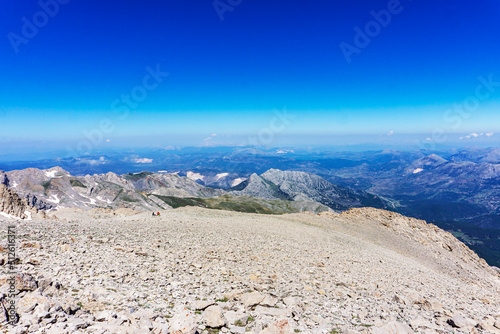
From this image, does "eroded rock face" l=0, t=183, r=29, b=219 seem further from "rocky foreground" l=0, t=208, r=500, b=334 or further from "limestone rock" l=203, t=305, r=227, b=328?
"limestone rock" l=203, t=305, r=227, b=328

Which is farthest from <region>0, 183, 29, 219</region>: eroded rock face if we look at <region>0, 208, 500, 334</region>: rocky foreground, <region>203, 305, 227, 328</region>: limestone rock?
<region>203, 305, 227, 328</region>: limestone rock

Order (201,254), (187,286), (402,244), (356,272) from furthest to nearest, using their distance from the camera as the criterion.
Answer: (402,244), (356,272), (201,254), (187,286)

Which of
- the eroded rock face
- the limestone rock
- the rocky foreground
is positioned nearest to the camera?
the rocky foreground

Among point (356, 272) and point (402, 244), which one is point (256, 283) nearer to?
point (356, 272)

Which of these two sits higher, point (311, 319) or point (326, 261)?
point (311, 319)

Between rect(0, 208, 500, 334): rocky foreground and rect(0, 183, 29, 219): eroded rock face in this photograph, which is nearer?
rect(0, 208, 500, 334): rocky foreground

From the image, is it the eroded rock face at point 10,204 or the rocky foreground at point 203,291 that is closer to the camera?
the rocky foreground at point 203,291

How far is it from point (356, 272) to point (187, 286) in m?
14.6

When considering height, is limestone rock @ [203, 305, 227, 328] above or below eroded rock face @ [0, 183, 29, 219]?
above

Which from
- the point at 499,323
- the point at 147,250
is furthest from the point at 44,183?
the point at 499,323

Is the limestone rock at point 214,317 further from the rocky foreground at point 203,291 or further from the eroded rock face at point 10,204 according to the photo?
the eroded rock face at point 10,204

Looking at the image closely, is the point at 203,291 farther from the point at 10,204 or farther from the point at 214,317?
the point at 10,204

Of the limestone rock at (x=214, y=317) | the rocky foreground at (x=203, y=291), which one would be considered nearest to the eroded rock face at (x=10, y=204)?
the rocky foreground at (x=203, y=291)

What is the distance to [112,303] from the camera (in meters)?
8.87
